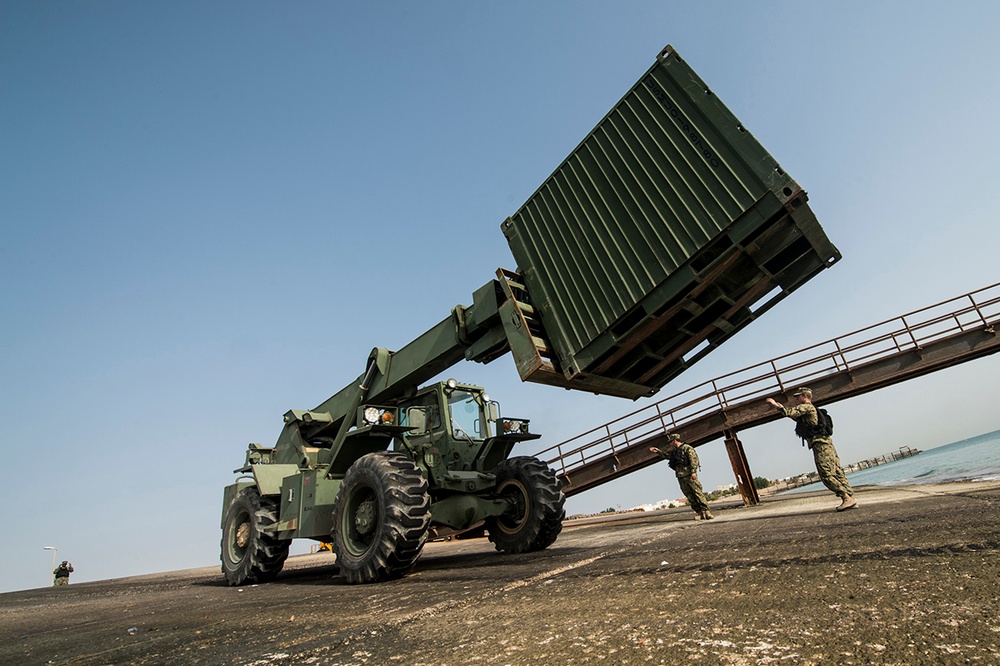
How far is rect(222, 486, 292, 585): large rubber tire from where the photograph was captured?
7777 mm

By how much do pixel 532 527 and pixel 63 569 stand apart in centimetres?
2358

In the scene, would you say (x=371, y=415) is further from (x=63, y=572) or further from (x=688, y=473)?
(x=63, y=572)

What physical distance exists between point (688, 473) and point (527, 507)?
4.72 metres

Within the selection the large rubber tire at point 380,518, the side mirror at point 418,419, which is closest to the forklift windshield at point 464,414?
the side mirror at point 418,419

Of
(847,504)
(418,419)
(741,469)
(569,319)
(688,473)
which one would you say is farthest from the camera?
(741,469)

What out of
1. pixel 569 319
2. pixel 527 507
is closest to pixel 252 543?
pixel 527 507

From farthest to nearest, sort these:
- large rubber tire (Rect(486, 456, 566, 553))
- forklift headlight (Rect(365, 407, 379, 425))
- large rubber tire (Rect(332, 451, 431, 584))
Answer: large rubber tire (Rect(486, 456, 566, 553))
forklift headlight (Rect(365, 407, 379, 425))
large rubber tire (Rect(332, 451, 431, 584))

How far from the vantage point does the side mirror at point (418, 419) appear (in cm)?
774

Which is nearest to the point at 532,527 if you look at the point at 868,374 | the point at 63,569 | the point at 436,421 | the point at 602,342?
the point at 436,421

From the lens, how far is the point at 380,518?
18.5 feet

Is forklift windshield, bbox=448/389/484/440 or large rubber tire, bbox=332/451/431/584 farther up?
forklift windshield, bbox=448/389/484/440

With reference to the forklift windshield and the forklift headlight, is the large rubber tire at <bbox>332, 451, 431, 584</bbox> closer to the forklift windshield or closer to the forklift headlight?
the forklift headlight

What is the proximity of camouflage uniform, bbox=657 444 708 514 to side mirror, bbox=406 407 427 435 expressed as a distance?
5620 millimetres

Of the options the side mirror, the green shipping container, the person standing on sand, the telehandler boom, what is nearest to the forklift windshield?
the telehandler boom
